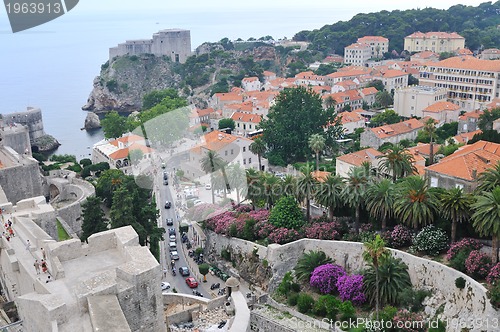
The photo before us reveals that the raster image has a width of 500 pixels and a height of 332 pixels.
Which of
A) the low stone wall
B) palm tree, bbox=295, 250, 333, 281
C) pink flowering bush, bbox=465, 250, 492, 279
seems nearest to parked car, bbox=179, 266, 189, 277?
the low stone wall

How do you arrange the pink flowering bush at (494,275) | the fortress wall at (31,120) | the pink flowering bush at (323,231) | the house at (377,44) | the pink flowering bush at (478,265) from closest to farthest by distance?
the pink flowering bush at (494,275), the pink flowering bush at (478,265), the pink flowering bush at (323,231), the fortress wall at (31,120), the house at (377,44)

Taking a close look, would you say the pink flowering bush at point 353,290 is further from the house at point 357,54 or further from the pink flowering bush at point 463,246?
the house at point 357,54

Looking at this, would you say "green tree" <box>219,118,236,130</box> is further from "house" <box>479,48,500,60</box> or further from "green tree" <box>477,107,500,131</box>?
"house" <box>479,48,500,60</box>

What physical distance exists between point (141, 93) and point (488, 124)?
220ft

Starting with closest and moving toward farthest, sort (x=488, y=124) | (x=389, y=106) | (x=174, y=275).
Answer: (x=174, y=275), (x=488, y=124), (x=389, y=106)

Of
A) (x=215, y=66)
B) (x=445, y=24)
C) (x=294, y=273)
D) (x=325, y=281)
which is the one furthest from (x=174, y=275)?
(x=445, y=24)

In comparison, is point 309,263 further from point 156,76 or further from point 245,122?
point 156,76

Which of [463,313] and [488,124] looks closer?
[463,313]

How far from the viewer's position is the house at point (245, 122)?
60675 millimetres

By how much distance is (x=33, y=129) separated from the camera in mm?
68000

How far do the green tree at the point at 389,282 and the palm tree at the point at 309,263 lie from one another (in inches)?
125

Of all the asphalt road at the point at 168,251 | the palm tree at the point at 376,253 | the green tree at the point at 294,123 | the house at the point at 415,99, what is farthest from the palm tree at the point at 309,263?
the house at the point at 415,99

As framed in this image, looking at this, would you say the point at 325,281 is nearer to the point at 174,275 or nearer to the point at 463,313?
the point at 463,313

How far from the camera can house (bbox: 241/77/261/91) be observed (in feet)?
A: 276
